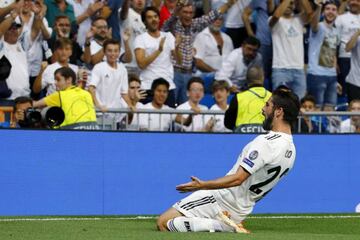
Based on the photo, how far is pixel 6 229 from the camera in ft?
42.1

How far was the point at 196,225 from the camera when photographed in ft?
40.1

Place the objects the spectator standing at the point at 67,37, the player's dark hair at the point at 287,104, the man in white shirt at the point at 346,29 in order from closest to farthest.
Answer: the player's dark hair at the point at 287,104, the spectator standing at the point at 67,37, the man in white shirt at the point at 346,29

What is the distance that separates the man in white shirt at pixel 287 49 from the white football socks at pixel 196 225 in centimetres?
872

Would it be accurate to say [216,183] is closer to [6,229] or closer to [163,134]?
[6,229]

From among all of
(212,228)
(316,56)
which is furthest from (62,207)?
(316,56)

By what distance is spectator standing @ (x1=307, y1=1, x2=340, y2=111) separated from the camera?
2128 cm

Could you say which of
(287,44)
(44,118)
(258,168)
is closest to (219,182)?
(258,168)

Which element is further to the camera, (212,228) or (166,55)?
(166,55)

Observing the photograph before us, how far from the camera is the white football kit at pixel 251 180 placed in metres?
12.0

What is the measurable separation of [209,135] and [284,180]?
1.45 meters

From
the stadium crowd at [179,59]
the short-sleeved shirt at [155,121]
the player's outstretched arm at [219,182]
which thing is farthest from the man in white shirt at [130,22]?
the player's outstretched arm at [219,182]

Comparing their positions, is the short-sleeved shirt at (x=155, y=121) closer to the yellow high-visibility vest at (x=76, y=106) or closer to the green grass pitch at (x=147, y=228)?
the yellow high-visibility vest at (x=76, y=106)

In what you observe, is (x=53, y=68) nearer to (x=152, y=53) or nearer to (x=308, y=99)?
(x=152, y=53)

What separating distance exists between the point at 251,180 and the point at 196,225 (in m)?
0.75
